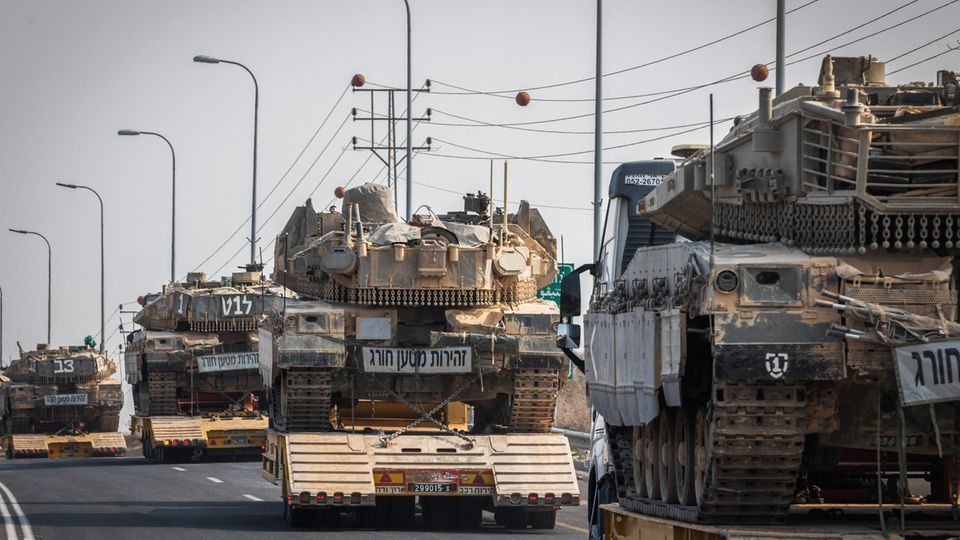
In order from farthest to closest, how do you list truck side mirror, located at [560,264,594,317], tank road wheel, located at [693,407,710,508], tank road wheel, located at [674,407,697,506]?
truck side mirror, located at [560,264,594,317]
tank road wheel, located at [674,407,697,506]
tank road wheel, located at [693,407,710,508]

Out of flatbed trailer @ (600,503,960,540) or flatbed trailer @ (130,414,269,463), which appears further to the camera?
flatbed trailer @ (130,414,269,463)

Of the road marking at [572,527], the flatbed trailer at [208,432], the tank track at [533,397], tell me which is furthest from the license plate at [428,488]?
the flatbed trailer at [208,432]

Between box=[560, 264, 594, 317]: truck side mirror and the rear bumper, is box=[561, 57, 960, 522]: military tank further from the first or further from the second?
the rear bumper

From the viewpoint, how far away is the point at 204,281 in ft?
123

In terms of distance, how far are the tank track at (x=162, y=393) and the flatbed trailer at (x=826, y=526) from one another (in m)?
23.3

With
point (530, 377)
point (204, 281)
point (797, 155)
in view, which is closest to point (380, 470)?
point (530, 377)

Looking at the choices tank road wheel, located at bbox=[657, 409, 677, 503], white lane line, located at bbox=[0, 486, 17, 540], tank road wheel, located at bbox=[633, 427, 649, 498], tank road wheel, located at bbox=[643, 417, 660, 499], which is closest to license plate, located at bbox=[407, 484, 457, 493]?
white lane line, located at bbox=[0, 486, 17, 540]

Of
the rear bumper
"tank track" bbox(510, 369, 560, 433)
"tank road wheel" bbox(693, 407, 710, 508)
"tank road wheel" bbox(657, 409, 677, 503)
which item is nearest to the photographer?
"tank road wheel" bbox(693, 407, 710, 508)

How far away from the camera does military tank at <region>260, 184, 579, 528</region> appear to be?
19812 millimetres

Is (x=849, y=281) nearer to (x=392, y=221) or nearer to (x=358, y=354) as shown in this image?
(x=358, y=354)

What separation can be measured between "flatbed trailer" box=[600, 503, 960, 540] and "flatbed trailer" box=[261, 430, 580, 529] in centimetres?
673

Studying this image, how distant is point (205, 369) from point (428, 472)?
15235mm

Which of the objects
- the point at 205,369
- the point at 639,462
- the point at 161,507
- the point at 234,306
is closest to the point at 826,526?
the point at 639,462

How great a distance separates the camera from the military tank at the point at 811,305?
10.2 m
